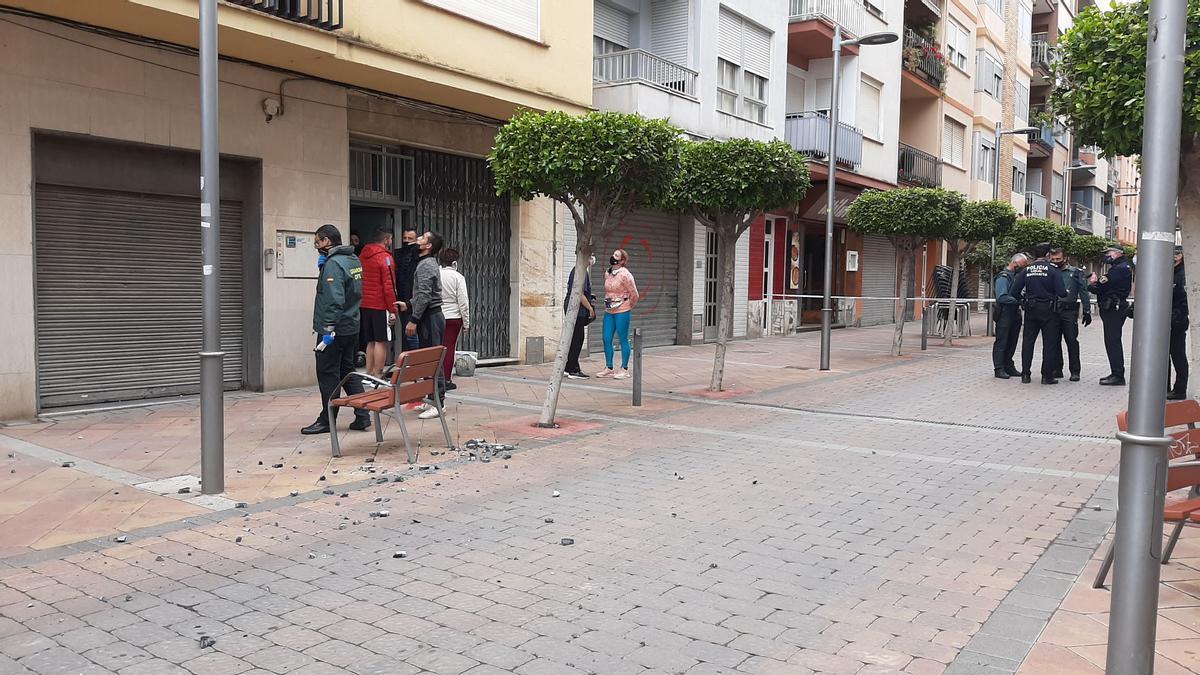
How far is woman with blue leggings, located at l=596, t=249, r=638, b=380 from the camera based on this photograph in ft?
41.7

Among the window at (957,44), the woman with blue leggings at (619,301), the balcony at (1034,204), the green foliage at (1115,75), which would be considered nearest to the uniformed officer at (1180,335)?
the green foliage at (1115,75)

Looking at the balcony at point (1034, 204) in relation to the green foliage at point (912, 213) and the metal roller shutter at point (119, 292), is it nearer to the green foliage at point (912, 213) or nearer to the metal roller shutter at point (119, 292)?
the green foliage at point (912, 213)

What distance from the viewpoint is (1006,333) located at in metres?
14.2

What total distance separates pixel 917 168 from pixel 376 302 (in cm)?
2333

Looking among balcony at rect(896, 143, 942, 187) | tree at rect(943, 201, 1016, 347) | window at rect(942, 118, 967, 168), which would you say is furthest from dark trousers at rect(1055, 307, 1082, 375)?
window at rect(942, 118, 967, 168)

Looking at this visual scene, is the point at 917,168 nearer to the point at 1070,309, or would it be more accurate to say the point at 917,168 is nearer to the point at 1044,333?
the point at 1044,333

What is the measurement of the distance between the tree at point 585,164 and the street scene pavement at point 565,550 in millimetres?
1951

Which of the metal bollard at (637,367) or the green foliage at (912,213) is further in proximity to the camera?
→ the green foliage at (912,213)

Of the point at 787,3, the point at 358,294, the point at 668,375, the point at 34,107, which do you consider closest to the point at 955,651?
the point at 358,294

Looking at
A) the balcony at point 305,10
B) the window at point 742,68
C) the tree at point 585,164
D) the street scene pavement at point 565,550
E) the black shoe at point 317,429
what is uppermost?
the window at point 742,68

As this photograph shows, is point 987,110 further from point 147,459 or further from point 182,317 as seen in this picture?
point 147,459

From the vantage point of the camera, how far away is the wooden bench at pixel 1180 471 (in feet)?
13.8

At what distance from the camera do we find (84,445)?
7.55 meters

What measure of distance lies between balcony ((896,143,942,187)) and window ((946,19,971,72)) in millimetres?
3748
